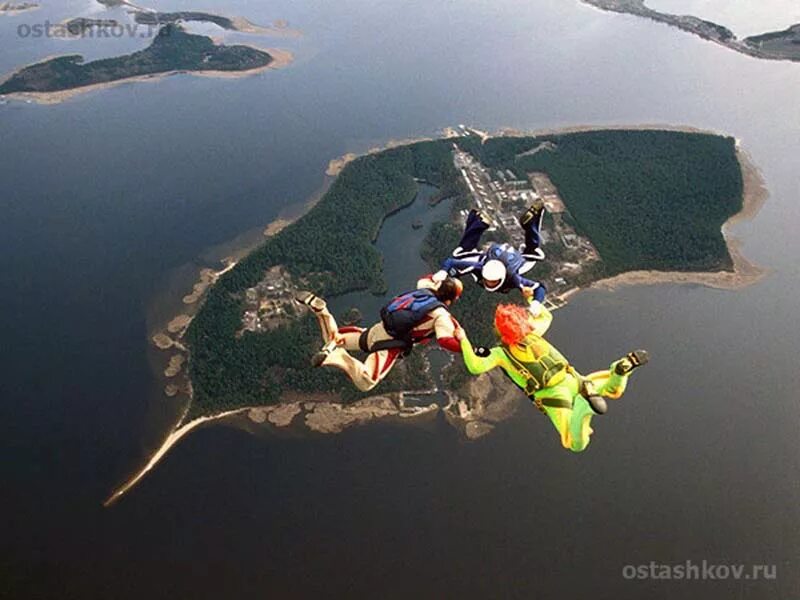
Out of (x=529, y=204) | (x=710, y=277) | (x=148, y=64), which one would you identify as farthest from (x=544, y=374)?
(x=148, y=64)

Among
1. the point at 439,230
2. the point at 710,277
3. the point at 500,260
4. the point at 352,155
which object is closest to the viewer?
the point at 500,260

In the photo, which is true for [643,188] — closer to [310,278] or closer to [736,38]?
[310,278]

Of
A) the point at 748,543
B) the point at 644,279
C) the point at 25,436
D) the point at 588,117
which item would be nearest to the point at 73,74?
the point at 25,436

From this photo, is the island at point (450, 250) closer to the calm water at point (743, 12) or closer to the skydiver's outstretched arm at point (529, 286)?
the skydiver's outstretched arm at point (529, 286)

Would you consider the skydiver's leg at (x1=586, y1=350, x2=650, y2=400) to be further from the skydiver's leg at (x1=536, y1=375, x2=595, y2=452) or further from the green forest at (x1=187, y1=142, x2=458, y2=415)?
the green forest at (x1=187, y1=142, x2=458, y2=415)

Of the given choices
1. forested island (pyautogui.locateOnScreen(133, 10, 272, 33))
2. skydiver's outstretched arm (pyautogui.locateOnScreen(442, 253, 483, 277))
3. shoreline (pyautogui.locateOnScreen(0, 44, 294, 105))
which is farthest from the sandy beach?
skydiver's outstretched arm (pyautogui.locateOnScreen(442, 253, 483, 277))

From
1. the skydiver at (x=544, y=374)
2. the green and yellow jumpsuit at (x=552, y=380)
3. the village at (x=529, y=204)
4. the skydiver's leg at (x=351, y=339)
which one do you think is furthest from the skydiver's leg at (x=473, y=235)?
the village at (x=529, y=204)
